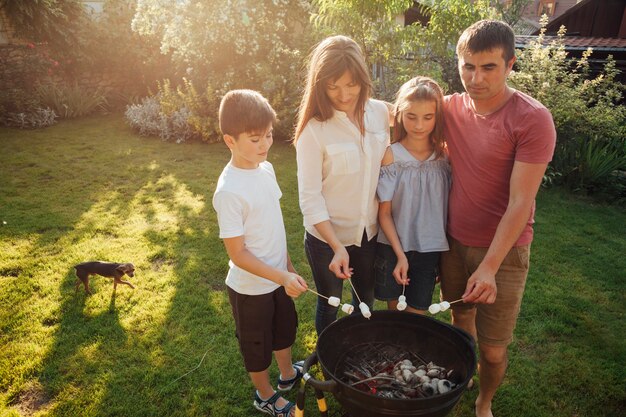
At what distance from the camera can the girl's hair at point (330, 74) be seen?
6.15 feet

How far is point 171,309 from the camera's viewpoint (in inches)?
134

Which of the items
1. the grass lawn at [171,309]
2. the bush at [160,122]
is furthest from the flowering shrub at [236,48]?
the grass lawn at [171,309]

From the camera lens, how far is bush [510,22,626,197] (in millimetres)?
5766

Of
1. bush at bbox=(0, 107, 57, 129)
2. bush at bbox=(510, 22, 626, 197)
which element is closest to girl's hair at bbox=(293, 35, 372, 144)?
bush at bbox=(510, 22, 626, 197)

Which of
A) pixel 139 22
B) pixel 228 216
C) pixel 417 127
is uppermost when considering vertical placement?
pixel 139 22

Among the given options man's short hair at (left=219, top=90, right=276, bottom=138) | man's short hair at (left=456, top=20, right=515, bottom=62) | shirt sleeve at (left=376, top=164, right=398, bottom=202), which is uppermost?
man's short hair at (left=456, top=20, right=515, bottom=62)

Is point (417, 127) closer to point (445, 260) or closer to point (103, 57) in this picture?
point (445, 260)

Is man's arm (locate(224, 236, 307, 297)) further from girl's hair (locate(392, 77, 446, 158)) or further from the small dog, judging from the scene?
the small dog

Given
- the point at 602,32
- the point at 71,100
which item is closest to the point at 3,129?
the point at 71,100

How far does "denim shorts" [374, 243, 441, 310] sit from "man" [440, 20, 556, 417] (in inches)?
5.0

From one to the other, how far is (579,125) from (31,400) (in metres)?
7.05

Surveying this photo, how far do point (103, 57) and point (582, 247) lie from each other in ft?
35.4

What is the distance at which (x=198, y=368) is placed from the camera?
9.27 feet

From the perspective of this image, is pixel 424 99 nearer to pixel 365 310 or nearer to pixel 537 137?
pixel 537 137
